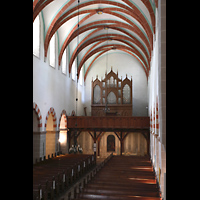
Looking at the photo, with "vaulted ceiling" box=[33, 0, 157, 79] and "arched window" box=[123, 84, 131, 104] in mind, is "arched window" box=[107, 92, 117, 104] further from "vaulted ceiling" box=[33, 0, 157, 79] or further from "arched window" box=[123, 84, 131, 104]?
"vaulted ceiling" box=[33, 0, 157, 79]

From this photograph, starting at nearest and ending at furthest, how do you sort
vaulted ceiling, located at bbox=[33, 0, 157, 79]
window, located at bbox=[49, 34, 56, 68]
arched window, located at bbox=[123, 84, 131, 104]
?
vaulted ceiling, located at bbox=[33, 0, 157, 79] → window, located at bbox=[49, 34, 56, 68] → arched window, located at bbox=[123, 84, 131, 104]

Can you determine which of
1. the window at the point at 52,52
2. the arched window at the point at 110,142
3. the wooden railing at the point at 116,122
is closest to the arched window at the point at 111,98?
the arched window at the point at 110,142

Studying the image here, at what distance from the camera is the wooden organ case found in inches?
977

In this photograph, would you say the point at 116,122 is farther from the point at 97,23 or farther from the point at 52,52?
the point at 97,23

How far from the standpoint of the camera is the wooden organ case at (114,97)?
2481 centimetres

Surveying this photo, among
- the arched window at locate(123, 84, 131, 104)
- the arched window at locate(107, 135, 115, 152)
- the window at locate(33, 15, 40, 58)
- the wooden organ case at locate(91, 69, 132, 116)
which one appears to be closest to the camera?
the window at locate(33, 15, 40, 58)

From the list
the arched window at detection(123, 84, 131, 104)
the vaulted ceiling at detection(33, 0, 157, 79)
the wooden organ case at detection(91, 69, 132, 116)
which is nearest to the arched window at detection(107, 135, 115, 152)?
the wooden organ case at detection(91, 69, 132, 116)

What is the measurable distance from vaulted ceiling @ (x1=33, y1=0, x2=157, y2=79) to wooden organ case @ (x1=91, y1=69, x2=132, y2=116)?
3.06 meters

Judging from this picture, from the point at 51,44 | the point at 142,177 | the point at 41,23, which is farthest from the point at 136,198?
the point at 51,44

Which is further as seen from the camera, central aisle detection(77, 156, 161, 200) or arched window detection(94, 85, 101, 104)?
arched window detection(94, 85, 101, 104)

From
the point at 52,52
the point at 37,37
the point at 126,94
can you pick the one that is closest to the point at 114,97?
the point at 126,94

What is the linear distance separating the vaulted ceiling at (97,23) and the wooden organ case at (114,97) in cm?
306

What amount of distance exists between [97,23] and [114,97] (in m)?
8.31
